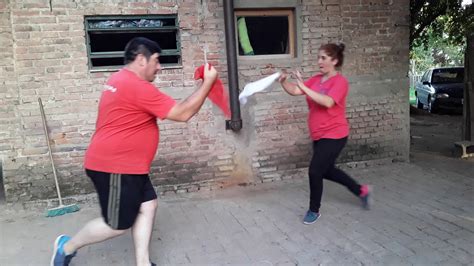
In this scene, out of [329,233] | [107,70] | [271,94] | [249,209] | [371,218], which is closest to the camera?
[329,233]

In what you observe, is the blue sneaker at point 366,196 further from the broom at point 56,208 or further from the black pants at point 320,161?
the broom at point 56,208

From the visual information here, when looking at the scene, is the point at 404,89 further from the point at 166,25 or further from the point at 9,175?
the point at 9,175

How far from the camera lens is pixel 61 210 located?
4.98 metres

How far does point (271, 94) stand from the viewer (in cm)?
595

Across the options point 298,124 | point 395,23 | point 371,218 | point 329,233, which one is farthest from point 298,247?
point 395,23

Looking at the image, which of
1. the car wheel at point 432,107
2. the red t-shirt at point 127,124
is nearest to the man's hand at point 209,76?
the red t-shirt at point 127,124

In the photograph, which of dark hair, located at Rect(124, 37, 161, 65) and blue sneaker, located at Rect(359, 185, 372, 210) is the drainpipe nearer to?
blue sneaker, located at Rect(359, 185, 372, 210)

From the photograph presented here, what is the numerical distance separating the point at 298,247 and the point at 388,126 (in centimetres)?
327

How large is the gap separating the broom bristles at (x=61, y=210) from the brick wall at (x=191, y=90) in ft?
0.93

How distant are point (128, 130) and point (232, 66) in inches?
106

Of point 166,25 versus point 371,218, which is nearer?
point 371,218

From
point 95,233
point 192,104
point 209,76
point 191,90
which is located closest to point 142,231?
point 95,233

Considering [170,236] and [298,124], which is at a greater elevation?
[298,124]

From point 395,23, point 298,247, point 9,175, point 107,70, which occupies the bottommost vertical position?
point 298,247
